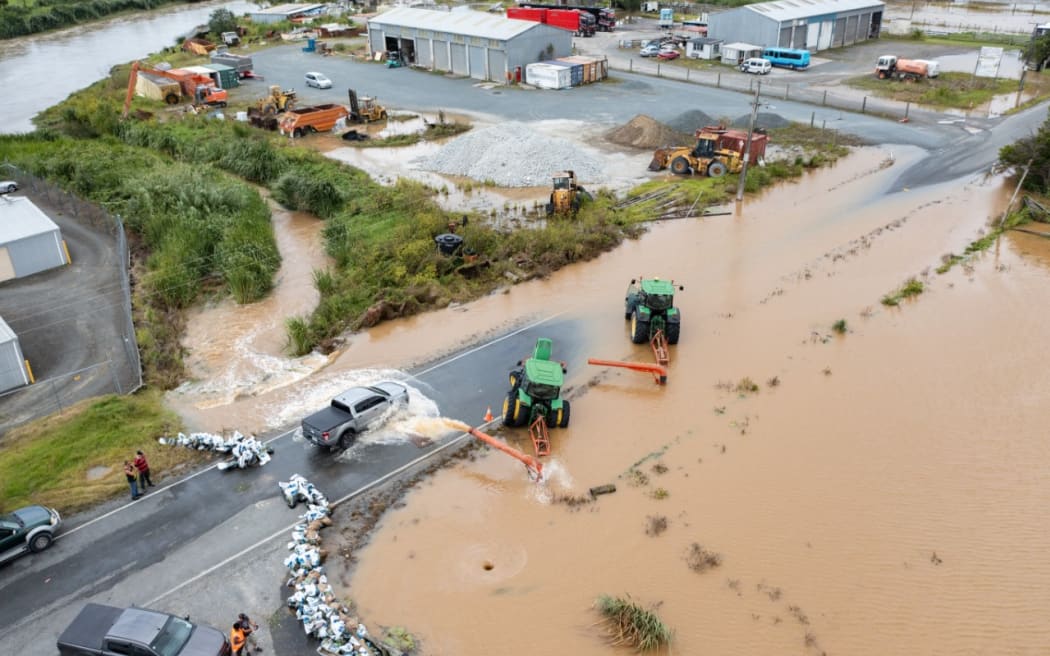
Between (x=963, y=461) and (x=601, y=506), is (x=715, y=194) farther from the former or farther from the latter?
(x=601, y=506)

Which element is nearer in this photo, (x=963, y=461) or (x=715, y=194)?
(x=963, y=461)

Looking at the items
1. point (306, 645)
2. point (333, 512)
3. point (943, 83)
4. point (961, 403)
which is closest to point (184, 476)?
→ point (333, 512)

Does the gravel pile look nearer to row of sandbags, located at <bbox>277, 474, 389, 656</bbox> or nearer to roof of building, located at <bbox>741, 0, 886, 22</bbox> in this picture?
row of sandbags, located at <bbox>277, 474, 389, 656</bbox>

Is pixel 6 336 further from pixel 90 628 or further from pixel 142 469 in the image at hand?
pixel 90 628

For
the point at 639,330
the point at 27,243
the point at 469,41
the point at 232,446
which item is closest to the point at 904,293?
the point at 639,330

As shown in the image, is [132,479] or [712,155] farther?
[712,155]

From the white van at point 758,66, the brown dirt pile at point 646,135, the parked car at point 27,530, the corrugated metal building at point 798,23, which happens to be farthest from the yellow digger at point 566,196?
the corrugated metal building at point 798,23
